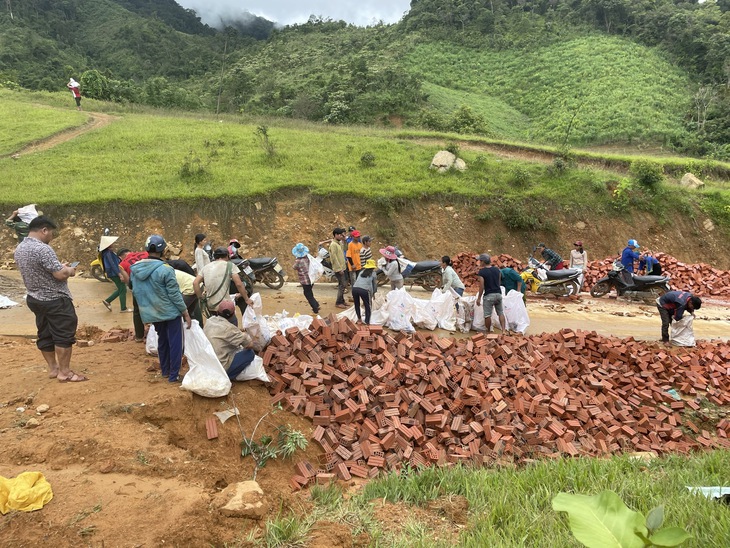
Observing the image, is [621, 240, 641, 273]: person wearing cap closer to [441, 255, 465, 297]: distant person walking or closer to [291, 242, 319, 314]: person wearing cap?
[441, 255, 465, 297]: distant person walking

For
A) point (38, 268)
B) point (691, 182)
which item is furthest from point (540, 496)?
point (691, 182)

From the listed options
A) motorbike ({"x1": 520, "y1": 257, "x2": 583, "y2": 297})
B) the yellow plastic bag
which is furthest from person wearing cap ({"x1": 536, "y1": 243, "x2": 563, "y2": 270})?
the yellow plastic bag

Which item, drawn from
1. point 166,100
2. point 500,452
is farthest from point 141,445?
point 166,100

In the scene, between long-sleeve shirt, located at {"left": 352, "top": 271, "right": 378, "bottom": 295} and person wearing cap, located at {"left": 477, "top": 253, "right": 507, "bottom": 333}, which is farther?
person wearing cap, located at {"left": 477, "top": 253, "right": 507, "bottom": 333}

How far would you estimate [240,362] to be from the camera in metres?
5.44

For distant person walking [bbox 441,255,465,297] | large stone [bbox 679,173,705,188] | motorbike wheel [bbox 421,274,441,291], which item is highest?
large stone [bbox 679,173,705,188]

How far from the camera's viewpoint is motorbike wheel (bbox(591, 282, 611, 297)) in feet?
42.0

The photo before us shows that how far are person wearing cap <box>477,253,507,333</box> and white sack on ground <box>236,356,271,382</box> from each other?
463 cm

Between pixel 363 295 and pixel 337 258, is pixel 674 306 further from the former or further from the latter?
pixel 337 258

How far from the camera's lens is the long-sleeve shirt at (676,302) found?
27.8ft

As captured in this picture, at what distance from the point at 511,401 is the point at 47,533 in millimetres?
5469

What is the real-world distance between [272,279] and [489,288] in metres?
5.78

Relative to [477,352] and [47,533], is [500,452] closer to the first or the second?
[477,352]

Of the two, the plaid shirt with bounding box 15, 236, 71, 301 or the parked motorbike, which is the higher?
the plaid shirt with bounding box 15, 236, 71, 301
